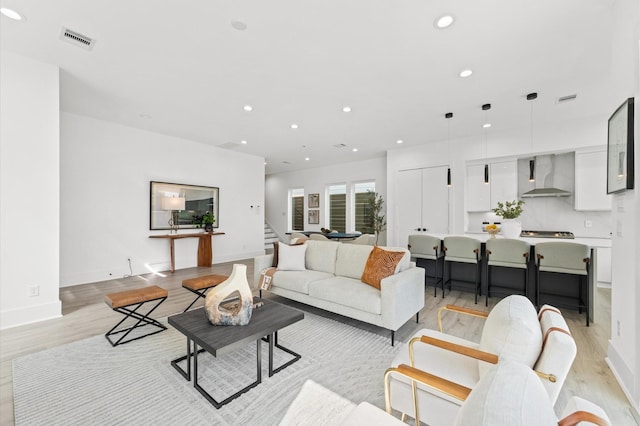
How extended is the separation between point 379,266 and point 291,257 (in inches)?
52.3

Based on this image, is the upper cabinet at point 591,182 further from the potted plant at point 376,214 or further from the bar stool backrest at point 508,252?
the potted plant at point 376,214

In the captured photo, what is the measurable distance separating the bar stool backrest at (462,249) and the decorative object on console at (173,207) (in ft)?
17.7

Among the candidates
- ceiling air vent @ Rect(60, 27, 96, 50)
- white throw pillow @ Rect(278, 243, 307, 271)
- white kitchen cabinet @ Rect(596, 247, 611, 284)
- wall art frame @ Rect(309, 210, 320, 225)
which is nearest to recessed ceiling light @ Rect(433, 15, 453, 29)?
white throw pillow @ Rect(278, 243, 307, 271)

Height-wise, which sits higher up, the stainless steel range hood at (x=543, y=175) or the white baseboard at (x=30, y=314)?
the stainless steel range hood at (x=543, y=175)

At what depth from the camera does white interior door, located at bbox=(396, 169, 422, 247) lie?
21.7 ft

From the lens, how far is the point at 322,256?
3740 mm

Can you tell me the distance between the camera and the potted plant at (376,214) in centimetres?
758

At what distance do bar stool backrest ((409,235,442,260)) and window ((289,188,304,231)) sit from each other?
584 cm

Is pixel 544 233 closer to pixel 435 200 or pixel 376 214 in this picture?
pixel 435 200

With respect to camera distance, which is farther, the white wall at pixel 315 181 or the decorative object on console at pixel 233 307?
the white wall at pixel 315 181

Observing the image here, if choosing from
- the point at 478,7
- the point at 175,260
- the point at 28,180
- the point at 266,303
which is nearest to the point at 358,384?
the point at 266,303

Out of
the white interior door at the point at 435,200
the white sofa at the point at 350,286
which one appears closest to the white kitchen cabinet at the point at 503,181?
the white interior door at the point at 435,200

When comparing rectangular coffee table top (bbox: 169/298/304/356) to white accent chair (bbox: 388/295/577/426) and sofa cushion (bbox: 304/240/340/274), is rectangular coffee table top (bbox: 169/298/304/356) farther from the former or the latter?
sofa cushion (bbox: 304/240/340/274)

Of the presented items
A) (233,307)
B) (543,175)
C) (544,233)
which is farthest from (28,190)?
(543,175)
